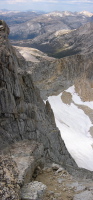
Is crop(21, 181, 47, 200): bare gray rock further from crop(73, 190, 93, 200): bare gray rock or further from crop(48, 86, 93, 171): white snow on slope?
crop(48, 86, 93, 171): white snow on slope

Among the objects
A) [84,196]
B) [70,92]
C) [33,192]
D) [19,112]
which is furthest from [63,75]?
[33,192]

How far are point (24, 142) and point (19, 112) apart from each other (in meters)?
3.11

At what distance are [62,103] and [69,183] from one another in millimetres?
51263

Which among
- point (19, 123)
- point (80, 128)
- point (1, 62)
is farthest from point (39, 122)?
point (80, 128)

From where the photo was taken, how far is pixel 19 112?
22.3m

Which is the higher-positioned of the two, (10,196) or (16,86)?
(16,86)

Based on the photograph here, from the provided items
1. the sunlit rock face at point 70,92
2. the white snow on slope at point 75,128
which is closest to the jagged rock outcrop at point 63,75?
the sunlit rock face at point 70,92

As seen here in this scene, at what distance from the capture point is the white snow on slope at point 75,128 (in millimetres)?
41156

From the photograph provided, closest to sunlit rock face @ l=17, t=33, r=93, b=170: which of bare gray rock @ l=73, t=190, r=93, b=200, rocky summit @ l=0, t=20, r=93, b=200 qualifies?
rocky summit @ l=0, t=20, r=93, b=200

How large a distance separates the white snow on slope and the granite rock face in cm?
1264

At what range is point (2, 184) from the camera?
36.7ft

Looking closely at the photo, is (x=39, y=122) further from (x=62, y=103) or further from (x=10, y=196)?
(x=62, y=103)

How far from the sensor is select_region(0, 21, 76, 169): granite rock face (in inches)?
799

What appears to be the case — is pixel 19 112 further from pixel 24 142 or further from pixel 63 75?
pixel 63 75
